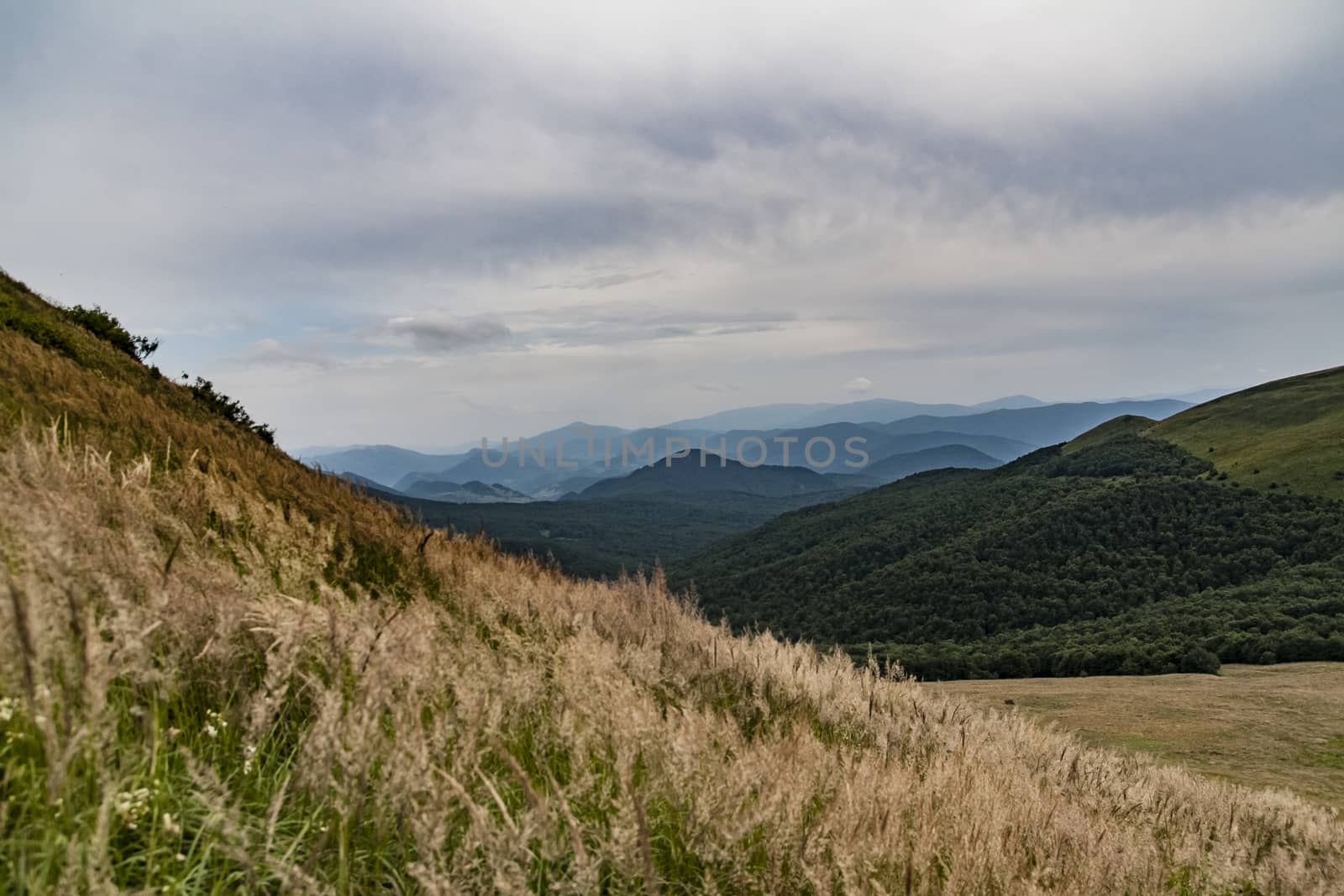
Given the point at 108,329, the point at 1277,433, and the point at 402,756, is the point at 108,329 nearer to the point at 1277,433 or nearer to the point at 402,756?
the point at 402,756

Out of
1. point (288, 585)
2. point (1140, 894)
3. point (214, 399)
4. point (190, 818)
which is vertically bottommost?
point (1140, 894)

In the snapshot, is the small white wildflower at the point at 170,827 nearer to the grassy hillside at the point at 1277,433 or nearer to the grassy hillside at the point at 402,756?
the grassy hillside at the point at 402,756

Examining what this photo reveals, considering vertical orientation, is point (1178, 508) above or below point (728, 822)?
below

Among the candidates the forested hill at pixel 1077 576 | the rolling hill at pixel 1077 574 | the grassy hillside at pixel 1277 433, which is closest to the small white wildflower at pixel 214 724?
the forested hill at pixel 1077 576

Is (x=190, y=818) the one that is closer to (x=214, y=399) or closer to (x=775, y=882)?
(x=775, y=882)

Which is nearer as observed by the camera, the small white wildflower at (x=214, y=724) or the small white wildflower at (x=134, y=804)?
the small white wildflower at (x=134, y=804)

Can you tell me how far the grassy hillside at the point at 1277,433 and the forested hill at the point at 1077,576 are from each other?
3.34 metres

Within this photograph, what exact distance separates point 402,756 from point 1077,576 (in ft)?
324

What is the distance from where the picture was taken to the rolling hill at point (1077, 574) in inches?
1961

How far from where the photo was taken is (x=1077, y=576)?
86.2 m

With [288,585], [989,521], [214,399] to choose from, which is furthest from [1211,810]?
[989,521]

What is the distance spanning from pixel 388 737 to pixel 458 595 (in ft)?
12.7

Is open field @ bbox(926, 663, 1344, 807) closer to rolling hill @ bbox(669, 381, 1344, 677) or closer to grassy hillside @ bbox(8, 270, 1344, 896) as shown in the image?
grassy hillside @ bbox(8, 270, 1344, 896)

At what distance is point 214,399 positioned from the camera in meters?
19.2
